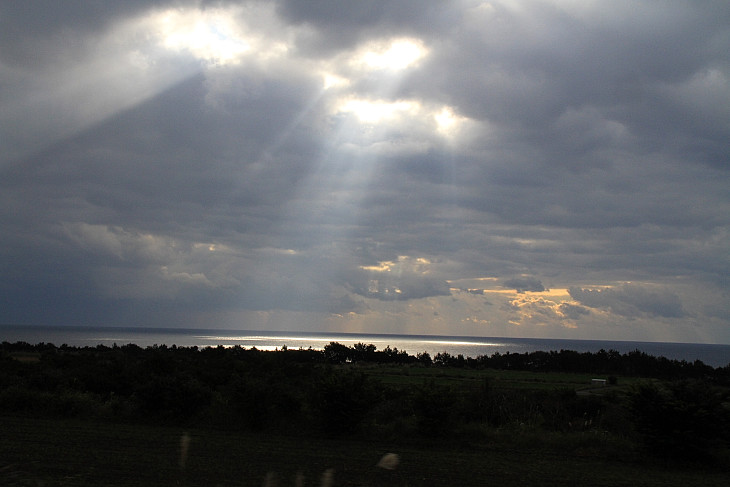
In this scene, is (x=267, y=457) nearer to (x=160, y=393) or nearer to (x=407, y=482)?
(x=407, y=482)

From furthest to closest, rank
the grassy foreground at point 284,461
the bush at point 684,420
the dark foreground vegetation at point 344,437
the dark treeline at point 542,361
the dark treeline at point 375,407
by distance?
1. the dark treeline at point 542,361
2. the dark treeline at point 375,407
3. the bush at point 684,420
4. the dark foreground vegetation at point 344,437
5. the grassy foreground at point 284,461

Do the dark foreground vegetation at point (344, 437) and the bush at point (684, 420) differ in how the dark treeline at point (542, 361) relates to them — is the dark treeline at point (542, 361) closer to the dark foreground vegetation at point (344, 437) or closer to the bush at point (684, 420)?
the dark foreground vegetation at point (344, 437)

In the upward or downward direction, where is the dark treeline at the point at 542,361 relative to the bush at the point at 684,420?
downward

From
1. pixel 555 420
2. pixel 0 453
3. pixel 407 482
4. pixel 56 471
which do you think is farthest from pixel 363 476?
pixel 555 420

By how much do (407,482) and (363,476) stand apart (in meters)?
0.89

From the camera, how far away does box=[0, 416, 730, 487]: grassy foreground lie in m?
10.4

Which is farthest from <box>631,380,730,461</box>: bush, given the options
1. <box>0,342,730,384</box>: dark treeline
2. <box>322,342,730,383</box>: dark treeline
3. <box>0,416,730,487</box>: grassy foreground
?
<box>322,342,730,383</box>: dark treeline

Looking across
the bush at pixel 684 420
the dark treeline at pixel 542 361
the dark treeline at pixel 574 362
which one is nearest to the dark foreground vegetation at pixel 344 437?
the bush at pixel 684 420

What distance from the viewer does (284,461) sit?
1217 cm

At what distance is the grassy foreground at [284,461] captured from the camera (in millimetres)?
10445

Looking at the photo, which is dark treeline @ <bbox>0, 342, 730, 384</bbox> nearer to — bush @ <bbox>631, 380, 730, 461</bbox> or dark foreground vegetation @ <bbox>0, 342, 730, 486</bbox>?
dark foreground vegetation @ <bbox>0, 342, 730, 486</bbox>

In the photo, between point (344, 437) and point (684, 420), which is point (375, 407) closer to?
point (344, 437)

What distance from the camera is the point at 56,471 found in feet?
34.2

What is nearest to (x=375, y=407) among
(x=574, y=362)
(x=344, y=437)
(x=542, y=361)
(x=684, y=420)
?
(x=344, y=437)
